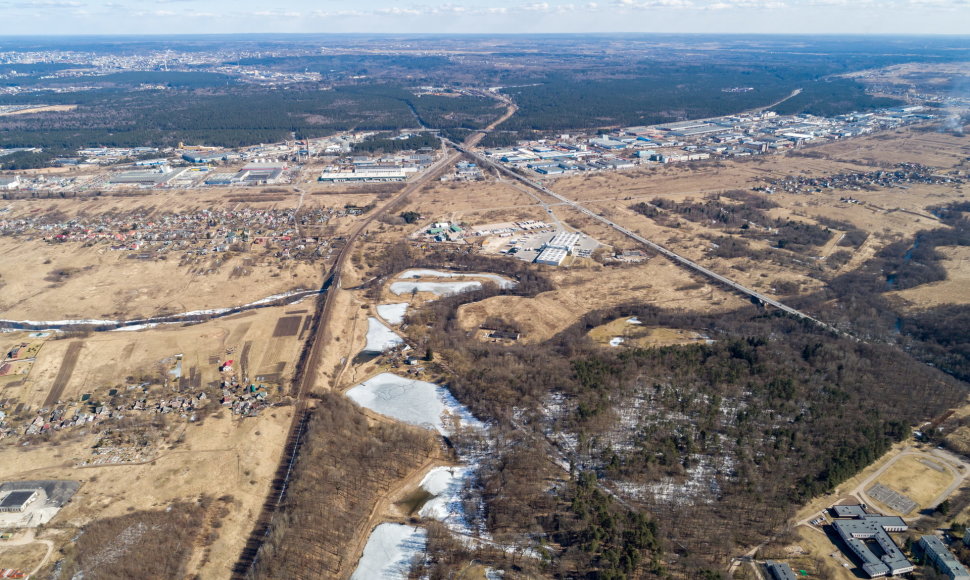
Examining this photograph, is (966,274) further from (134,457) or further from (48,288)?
(48,288)

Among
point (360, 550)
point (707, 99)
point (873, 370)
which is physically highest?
point (707, 99)

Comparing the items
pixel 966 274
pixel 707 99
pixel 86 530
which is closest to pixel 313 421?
pixel 86 530

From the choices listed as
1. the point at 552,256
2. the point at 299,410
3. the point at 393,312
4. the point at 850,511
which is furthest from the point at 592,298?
the point at 299,410

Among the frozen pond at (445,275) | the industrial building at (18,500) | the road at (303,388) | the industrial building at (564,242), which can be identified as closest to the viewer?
the road at (303,388)

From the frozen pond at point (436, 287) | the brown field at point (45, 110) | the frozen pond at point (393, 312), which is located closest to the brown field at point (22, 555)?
the frozen pond at point (393, 312)

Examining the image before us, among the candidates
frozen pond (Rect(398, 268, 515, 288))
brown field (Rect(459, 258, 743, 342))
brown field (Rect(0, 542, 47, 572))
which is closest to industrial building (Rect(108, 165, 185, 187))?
frozen pond (Rect(398, 268, 515, 288))

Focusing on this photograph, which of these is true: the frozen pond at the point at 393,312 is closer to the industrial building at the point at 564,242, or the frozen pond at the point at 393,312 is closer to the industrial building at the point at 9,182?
the industrial building at the point at 564,242
